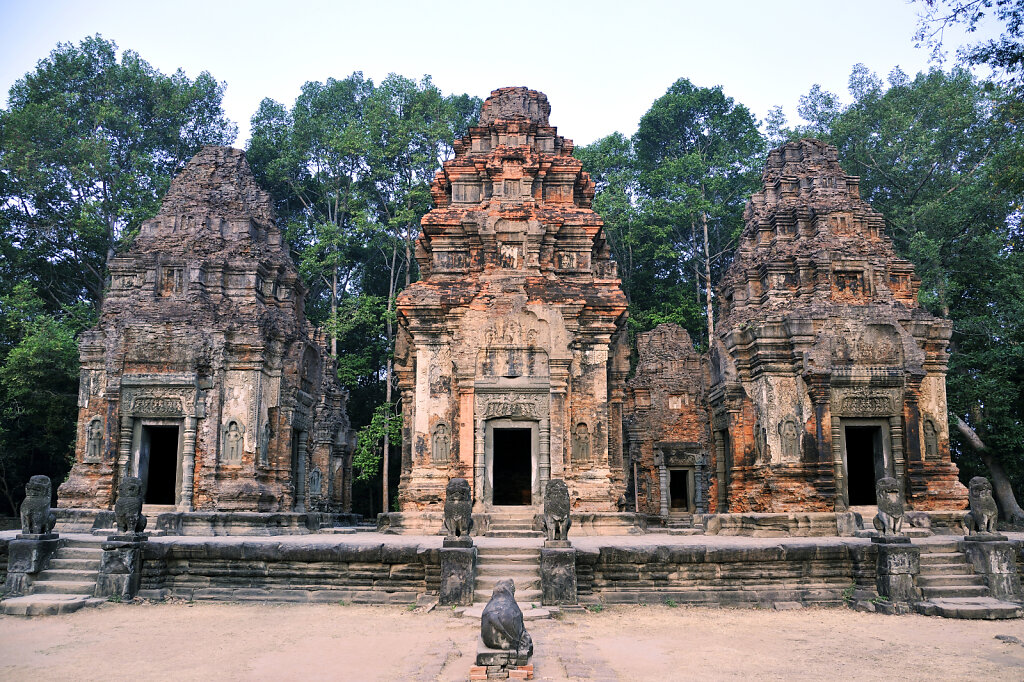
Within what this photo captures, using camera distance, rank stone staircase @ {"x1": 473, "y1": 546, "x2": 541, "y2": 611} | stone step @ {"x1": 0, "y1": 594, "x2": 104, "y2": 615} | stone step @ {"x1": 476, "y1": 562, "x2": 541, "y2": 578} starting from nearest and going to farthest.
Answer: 1. stone step @ {"x1": 0, "y1": 594, "x2": 104, "y2": 615}
2. stone staircase @ {"x1": 473, "y1": 546, "x2": 541, "y2": 611}
3. stone step @ {"x1": 476, "y1": 562, "x2": 541, "y2": 578}

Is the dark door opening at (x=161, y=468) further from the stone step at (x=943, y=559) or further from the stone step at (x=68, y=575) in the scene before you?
the stone step at (x=943, y=559)

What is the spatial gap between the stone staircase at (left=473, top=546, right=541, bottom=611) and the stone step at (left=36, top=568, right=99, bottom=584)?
Result: 4.97 meters

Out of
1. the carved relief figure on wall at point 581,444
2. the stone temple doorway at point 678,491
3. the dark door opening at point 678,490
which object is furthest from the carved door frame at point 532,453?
the dark door opening at point 678,490

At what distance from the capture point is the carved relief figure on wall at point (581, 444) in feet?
44.9

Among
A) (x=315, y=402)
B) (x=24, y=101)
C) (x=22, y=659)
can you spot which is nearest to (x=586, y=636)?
(x=22, y=659)

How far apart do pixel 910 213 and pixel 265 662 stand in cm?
2563

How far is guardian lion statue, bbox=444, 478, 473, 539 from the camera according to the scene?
9.21 metres

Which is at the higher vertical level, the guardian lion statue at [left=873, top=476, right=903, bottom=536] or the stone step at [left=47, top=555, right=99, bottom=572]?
the guardian lion statue at [left=873, top=476, right=903, bottom=536]

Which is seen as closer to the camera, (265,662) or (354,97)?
(265,662)

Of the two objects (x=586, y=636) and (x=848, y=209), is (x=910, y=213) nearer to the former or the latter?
(x=848, y=209)

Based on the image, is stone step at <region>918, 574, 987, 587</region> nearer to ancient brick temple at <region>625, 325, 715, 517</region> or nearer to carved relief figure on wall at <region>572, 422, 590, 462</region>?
carved relief figure on wall at <region>572, 422, 590, 462</region>

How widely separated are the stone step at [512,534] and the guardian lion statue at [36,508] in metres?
6.09

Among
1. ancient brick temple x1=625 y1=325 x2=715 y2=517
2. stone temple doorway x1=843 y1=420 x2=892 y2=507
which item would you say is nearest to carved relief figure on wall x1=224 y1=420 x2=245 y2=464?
ancient brick temple x1=625 y1=325 x2=715 y2=517

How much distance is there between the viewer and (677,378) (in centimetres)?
2172
